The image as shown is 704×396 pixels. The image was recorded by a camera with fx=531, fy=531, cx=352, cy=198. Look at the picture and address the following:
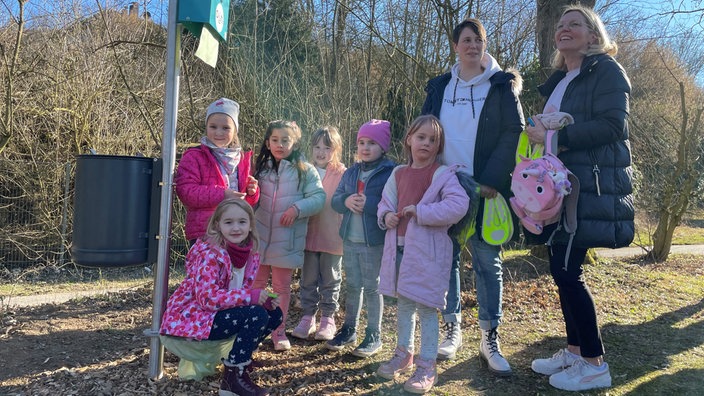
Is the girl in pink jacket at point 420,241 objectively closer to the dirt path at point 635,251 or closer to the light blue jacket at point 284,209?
the light blue jacket at point 284,209

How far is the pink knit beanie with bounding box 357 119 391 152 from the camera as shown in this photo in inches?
145

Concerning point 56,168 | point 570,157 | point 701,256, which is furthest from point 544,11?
point 56,168

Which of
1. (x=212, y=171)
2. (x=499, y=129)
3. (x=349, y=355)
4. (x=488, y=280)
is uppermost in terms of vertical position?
(x=499, y=129)

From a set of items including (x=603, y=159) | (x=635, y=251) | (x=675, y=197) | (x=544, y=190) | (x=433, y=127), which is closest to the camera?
(x=544, y=190)

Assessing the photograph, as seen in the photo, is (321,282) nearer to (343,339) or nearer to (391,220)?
(343,339)

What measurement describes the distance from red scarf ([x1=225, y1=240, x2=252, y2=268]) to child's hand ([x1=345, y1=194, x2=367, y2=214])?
78 cm

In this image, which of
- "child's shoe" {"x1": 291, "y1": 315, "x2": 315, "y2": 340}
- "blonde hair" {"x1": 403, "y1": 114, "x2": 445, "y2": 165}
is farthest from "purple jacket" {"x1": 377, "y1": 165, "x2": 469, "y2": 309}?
"child's shoe" {"x1": 291, "y1": 315, "x2": 315, "y2": 340}

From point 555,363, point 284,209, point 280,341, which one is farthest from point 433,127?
point 280,341

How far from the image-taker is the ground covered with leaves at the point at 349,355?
3137mm

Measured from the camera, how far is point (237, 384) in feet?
9.62

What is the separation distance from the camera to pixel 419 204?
3104 millimetres

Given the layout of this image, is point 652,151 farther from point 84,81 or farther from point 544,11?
point 84,81

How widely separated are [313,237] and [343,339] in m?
0.79

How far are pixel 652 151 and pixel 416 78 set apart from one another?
211 inches
